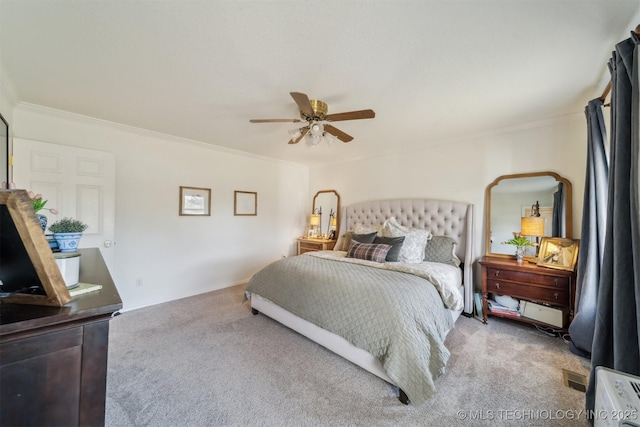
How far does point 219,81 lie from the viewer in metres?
2.00

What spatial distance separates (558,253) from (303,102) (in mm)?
3063

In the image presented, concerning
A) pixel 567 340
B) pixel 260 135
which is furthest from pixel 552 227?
pixel 260 135

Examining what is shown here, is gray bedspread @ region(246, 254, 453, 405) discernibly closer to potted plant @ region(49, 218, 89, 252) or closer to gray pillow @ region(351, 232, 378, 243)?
Result: gray pillow @ region(351, 232, 378, 243)

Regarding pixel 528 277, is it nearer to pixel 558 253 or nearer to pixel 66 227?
pixel 558 253

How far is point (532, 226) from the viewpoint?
272cm

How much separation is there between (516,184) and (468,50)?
83.2 inches

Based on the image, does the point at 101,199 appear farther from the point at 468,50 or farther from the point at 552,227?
the point at 552,227

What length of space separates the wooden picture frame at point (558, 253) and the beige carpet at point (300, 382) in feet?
2.51

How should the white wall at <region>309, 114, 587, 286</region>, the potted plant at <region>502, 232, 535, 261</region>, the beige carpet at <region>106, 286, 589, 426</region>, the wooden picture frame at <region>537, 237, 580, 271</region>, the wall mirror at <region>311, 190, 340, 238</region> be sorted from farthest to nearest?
the wall mirror at <region>311, 190, 340, 238</region>, the potted plant at <region>502, 232, 535, 261</region>, the white wall at <region>309, 114, 587, 286</region>, the wooden picture frame at <region>537, 237, 580, 271</region>, the beige carpet at <region>106, 286, 589, 426</region>

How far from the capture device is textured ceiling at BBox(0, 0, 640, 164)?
1330 millimetres

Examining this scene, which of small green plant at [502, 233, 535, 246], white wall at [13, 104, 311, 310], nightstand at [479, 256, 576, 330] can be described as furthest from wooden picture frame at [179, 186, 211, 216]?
small green plant at [502, 233, 535, 246]

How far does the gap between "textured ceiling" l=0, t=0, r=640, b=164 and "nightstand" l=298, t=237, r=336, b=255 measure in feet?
8.32

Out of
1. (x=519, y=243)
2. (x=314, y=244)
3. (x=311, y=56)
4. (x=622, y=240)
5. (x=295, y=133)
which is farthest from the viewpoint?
(x=314, y=244)

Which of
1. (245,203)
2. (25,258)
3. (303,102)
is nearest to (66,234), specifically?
(25,258)
